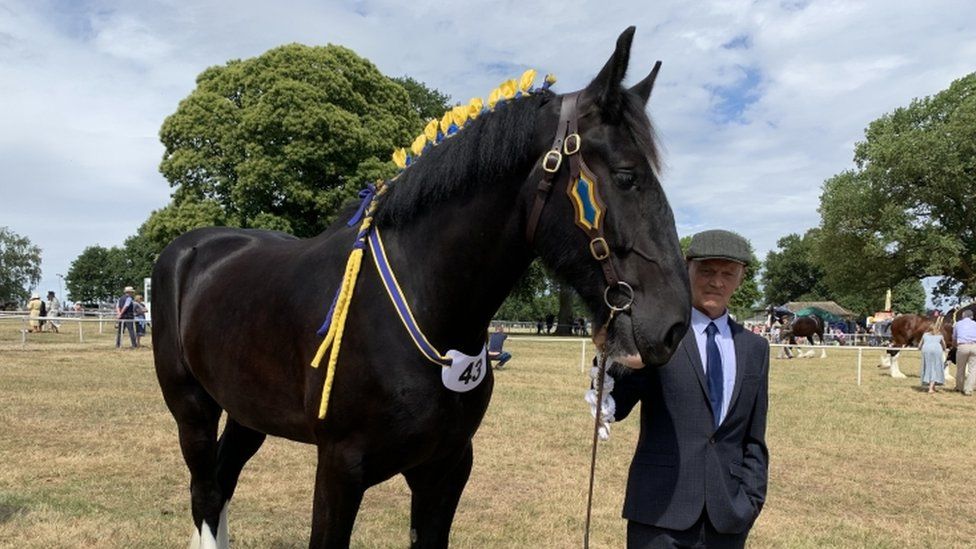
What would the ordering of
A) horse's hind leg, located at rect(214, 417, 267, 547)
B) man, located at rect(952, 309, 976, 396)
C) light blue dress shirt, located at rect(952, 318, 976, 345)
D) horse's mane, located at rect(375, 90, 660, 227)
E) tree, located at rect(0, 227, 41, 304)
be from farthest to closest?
tree, located at rect(0, 227, 41, 304)
light blue dress shirt, located at rect(952, 318, 976, 345)
man, located at rect(952, 309, 976, 396)
horse's hind leg, located at rect(214, 417, 267, 547)
horse's mane, located at rect(375, 90, 660, 227)

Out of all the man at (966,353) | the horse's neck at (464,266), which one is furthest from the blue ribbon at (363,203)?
the man at (966,353)

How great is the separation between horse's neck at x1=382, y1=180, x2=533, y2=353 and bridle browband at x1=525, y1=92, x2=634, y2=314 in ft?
0.45

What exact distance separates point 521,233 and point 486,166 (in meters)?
0.25

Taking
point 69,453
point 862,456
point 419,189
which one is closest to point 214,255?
point 419,189

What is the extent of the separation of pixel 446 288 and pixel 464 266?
101 mm

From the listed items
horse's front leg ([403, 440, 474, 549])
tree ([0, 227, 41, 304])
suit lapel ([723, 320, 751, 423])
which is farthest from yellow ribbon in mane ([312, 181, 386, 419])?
tree ([0, 227, 41, 304])

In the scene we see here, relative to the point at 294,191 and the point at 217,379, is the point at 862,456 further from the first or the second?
the point at 294,191

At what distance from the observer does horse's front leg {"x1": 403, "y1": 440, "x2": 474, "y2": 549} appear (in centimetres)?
271

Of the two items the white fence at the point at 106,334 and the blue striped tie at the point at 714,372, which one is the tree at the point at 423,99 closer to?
the white fence at the point at 106,334

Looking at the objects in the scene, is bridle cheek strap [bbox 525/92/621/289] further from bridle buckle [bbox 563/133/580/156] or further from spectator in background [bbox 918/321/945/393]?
spectator in background [bbox 918/321/945/393]

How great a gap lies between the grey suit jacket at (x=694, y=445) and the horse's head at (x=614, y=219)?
2.05ft

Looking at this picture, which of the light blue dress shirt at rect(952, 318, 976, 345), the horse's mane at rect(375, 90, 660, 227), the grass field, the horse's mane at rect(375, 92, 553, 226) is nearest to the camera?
the horse's mane at rect(375, 90, 660, 227)

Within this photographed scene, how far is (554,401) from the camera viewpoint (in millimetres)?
11305

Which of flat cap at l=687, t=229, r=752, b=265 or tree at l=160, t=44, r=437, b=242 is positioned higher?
tree at l=160, t=44, r=437, b=242
